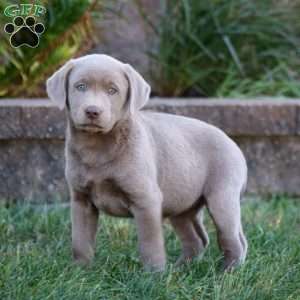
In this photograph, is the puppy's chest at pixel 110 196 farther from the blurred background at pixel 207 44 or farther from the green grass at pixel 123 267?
the blurred background at pixel 207 44

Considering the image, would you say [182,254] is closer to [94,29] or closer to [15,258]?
[15,258]

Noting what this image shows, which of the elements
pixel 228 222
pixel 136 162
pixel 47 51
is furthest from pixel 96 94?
pixel 47 51

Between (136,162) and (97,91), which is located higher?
(97,91)

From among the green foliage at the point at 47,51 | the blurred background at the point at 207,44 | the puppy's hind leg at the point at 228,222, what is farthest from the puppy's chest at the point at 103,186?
the blurred background at the point at 207,44

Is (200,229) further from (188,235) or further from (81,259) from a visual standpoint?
(81,259)

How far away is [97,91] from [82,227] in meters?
0.78

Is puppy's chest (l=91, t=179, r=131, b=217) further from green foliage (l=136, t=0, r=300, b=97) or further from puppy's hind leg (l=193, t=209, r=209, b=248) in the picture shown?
green foliage (l=136, t=0, r=300, b=97)

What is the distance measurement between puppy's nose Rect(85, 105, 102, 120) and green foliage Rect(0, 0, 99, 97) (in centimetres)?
263

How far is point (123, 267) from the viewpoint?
4371 millimetres

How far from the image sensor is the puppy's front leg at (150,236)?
4211mm

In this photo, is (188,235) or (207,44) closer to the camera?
(188,235)

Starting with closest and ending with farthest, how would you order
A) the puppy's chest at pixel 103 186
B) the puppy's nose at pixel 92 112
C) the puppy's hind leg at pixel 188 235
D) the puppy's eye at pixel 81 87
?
the puppy's nose at pixel 92 112
the puppy's eye at pixel 81 87
the puppy's chest at pixel 103 186
the puppy's hind leg at pixel 188 235

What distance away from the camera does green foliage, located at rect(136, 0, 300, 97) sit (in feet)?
24.5

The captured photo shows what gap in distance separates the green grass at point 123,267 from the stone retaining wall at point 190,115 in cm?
36
